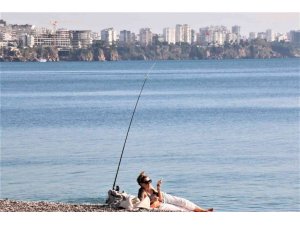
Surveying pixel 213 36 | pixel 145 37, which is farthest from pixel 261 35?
pixel 145 37

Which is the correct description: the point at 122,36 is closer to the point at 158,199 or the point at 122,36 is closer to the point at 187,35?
the point at 187,35

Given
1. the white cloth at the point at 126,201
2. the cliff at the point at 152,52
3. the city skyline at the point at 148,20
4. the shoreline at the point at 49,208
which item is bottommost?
the cliff at the point at 152,52

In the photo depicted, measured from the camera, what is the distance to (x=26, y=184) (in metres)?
12.5

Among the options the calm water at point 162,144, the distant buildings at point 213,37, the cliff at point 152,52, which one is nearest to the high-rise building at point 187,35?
the cliff at point 152,52

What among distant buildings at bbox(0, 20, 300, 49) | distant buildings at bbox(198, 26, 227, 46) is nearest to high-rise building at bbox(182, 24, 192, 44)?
distant buildings at bbox(0, 20, 300, 49)

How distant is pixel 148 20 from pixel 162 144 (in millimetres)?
37794

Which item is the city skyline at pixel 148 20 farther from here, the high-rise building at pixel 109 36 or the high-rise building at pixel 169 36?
the high-rise building at pixel 169 36

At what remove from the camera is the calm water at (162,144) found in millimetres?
11883

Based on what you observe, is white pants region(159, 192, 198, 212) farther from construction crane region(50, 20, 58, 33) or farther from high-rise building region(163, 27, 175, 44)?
construction crane region(50, 20, 58, 33)

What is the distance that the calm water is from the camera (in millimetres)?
11883

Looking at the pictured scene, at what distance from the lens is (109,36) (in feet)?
174

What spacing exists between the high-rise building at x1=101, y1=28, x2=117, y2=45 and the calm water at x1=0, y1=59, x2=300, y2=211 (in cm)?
1312

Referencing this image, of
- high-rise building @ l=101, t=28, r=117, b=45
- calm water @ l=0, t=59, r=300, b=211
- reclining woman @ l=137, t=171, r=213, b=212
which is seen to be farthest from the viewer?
high-rise building @ l=101, t=28, r=117, b=45

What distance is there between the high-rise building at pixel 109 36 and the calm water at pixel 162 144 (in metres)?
13.1
